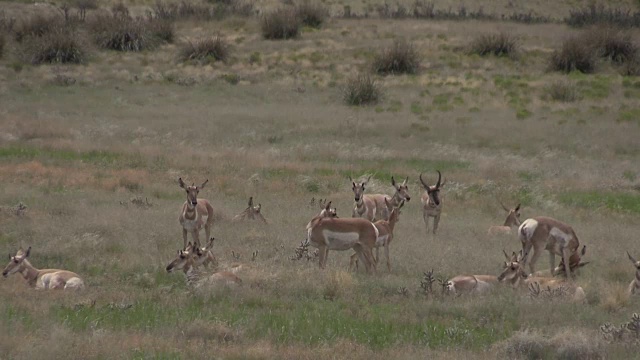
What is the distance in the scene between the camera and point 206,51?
5184 cm

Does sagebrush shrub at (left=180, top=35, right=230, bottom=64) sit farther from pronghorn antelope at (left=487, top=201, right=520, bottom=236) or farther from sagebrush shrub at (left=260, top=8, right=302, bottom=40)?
pronghorn antelope at (left=487, top=201, right=520, bottom=236)

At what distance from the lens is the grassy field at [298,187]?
10.7 m

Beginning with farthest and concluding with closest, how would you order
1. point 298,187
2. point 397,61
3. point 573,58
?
point 573,58 < point 397,61 < point 298,187

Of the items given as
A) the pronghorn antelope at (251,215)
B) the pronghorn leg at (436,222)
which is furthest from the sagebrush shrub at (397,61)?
the pronghorn antelope at (251,215)

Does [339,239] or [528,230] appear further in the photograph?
[528,230]

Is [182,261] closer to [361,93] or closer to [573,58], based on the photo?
[361,93]

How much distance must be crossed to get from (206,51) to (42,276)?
39856 mm

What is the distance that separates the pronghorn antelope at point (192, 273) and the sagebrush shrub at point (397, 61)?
36.6 m

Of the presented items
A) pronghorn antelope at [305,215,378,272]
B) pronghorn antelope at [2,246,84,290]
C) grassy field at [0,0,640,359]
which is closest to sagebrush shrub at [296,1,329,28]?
grassy field at [0,0,640,359]

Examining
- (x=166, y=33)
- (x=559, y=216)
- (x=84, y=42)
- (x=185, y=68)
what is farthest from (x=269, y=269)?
(x=166, y=33)

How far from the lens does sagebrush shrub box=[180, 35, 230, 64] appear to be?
51.6 metres

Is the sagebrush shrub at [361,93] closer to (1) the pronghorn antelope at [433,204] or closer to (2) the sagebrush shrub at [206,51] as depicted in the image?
(2) the sagebrush shrub at [206,51]

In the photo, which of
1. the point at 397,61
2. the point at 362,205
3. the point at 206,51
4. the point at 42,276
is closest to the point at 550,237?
the point at 362,205

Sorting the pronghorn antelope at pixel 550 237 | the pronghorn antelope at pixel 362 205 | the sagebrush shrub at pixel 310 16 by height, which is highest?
the pronghorn antelope at pixel 550 237
